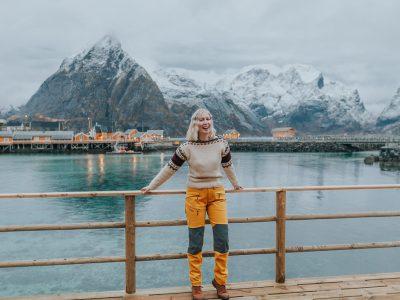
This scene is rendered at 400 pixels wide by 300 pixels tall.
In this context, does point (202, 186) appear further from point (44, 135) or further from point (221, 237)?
point (44, 135)

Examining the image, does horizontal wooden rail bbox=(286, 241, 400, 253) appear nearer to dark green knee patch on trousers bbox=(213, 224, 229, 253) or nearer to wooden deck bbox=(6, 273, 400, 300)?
wooden deck bbox=(6, 273, 400, 300)

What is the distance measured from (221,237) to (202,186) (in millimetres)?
781

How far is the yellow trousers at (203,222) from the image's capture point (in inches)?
222

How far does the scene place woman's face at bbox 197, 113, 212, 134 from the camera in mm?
5574

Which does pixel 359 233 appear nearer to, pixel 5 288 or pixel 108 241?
pixel 108 241

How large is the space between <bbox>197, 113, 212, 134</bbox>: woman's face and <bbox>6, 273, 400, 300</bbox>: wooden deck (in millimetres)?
2349

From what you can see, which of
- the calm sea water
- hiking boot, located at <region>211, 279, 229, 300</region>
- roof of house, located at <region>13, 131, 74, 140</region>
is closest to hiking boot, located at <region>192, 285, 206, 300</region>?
hiking boot, located at <region>211, 279, 229, 300</region>

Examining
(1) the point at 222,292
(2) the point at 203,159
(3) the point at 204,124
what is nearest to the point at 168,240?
(1) the point at 222,292

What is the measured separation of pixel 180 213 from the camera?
31219 millimetres

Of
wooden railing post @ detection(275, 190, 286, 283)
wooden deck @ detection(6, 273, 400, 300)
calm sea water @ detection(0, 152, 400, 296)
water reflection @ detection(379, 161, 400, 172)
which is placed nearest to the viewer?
wooden deck @ detection(6, 273, 400, 300)

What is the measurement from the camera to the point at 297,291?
5984 mm

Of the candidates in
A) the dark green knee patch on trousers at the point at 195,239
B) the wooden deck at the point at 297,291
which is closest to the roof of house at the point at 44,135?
the wooden deck at the point at 297,291

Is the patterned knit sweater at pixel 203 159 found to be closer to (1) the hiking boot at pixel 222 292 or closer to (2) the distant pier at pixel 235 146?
(1) the hiking boot at pixel 222 292

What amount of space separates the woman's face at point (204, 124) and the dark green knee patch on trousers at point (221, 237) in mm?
1328
